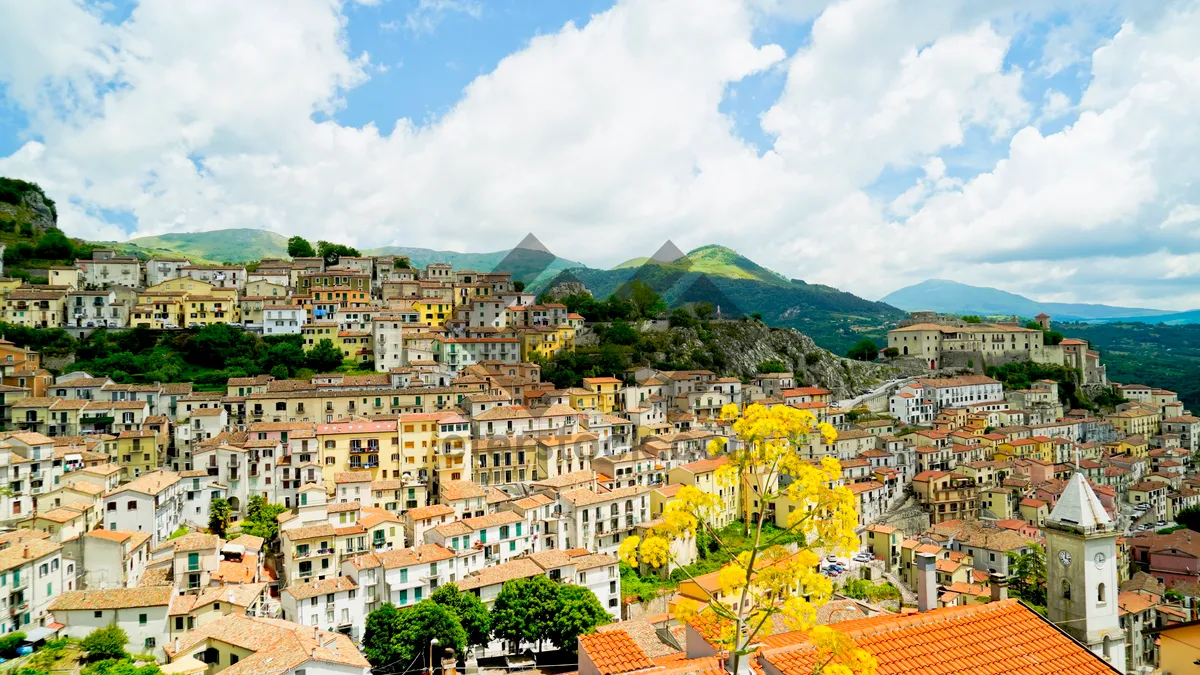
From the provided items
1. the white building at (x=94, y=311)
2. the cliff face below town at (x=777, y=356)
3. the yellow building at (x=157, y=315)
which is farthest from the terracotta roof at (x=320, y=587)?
the cliff face below town at (x=777, y=356)

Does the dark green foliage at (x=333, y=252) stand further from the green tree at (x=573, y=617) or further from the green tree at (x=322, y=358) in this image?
the green tree at (x=573, y=617)

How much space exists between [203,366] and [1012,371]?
82.0 m

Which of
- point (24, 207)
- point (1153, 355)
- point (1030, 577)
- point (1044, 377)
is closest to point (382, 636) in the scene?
point (1030, 577)

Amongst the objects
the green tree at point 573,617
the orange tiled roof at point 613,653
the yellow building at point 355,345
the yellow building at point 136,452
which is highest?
the yellow building at point 355,345

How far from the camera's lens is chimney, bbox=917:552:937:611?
1431 cm

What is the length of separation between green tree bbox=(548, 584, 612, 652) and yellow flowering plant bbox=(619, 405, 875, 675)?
24204 millimetres

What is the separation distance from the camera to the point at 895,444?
187ft

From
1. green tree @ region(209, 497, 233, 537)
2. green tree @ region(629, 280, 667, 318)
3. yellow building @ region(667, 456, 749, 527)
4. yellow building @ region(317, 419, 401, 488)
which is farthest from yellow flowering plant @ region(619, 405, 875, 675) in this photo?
green tree @ region(629, 280, 667, 318)

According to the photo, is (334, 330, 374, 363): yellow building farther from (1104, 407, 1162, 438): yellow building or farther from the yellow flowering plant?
(1104, 407, 1162, 438): yellow building

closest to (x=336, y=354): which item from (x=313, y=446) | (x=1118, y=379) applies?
(x=313, y=446)

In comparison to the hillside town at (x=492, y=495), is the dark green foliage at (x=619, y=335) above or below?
above

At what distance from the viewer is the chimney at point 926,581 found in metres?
14.3

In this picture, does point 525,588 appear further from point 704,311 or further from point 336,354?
point 704,311

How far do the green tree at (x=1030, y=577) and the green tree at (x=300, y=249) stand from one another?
240ft
